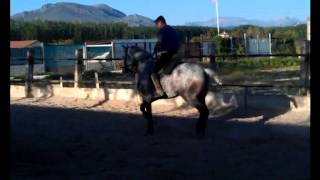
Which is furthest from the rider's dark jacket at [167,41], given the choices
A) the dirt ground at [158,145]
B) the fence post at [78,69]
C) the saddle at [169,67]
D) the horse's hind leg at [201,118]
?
the fence post at [78,69]

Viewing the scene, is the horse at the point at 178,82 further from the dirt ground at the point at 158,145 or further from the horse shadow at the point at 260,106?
the horse shadow at the point at 260,106

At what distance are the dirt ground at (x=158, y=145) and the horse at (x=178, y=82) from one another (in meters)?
0.38

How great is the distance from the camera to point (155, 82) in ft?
33.7

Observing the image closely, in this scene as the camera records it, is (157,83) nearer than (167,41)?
No

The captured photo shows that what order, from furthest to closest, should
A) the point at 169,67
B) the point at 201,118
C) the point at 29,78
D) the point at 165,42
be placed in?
the point at 29,78, the point at 169,67, the point at 165,42, the point at 201,118

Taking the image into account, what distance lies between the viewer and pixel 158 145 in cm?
890

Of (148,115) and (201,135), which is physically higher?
(148,115)

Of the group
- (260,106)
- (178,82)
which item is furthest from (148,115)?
(260,106)

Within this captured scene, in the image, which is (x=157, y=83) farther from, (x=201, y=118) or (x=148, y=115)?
(x=201, y=118)

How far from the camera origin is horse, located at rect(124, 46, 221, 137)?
9.81 meters

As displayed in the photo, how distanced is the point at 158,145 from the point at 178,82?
151 centimetres

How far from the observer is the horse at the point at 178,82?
9.81 meters

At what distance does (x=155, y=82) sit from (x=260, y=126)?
6.38 feet
